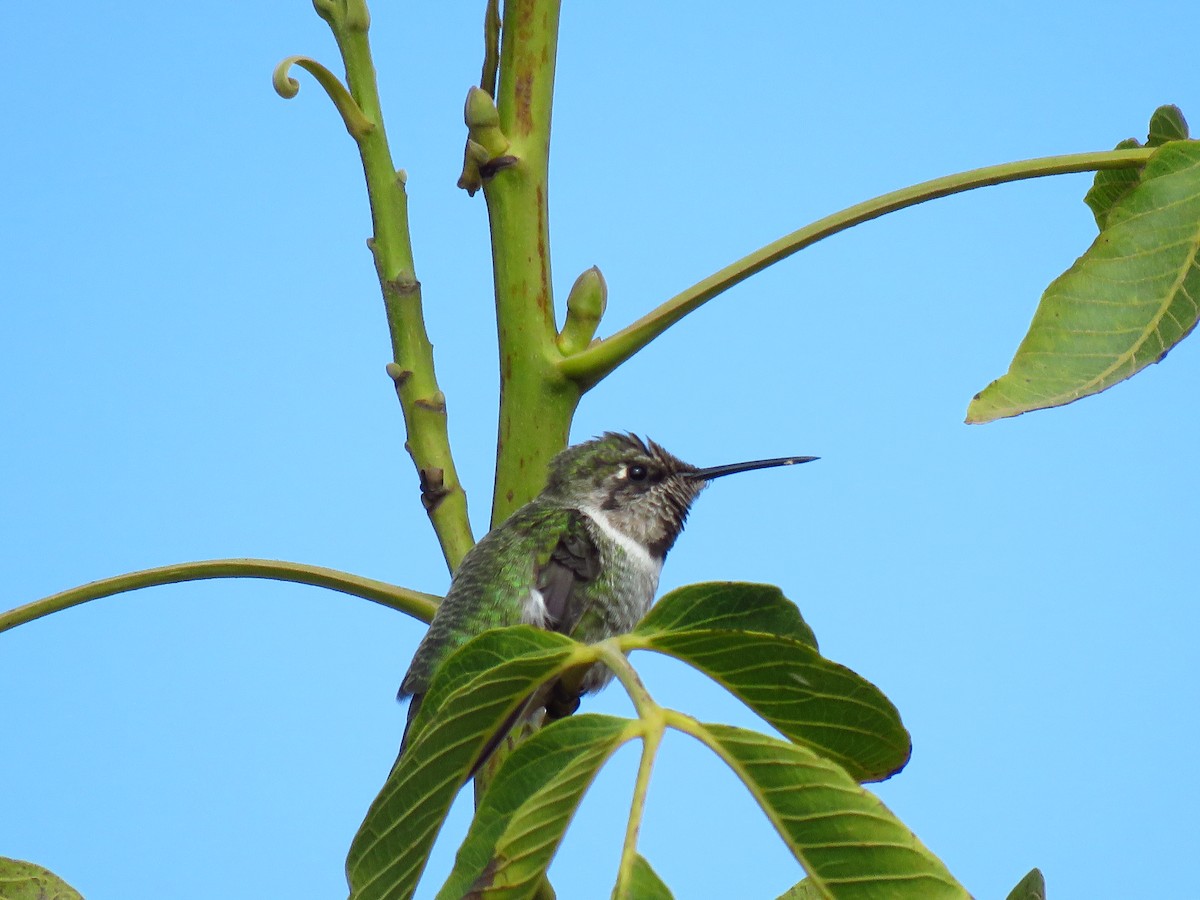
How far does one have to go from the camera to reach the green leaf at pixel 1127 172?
1.72m

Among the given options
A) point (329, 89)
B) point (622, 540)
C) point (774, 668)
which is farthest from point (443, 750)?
point (622, 540)

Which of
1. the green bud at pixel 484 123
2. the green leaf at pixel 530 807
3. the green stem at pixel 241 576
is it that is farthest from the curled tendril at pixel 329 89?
the green leaf at pixel 530 807

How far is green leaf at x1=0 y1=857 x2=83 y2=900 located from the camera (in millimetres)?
1449

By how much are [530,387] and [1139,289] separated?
73 centimetres

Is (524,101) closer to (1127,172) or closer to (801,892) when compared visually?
(1127,172)

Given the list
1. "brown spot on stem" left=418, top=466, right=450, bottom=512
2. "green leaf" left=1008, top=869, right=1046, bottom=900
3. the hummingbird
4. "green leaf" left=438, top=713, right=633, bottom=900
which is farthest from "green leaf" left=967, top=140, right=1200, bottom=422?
the hummingbird

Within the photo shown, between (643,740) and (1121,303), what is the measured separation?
2.40 feet

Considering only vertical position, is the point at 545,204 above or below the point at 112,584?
above

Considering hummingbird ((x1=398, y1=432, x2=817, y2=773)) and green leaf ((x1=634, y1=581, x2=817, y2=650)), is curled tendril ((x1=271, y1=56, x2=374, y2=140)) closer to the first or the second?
hummingbird ((x1=398, y1=432, x2=817, y2=773))

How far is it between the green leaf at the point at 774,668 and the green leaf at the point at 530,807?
0.10 m

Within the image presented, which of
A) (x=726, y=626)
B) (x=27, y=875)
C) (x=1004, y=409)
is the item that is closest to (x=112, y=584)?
(x=27, y=875)

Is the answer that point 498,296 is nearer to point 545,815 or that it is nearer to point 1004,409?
point 1004,409

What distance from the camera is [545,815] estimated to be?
0.90 meters

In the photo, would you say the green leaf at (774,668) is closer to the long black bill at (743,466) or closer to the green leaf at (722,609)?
the green leaf at (722,609)
